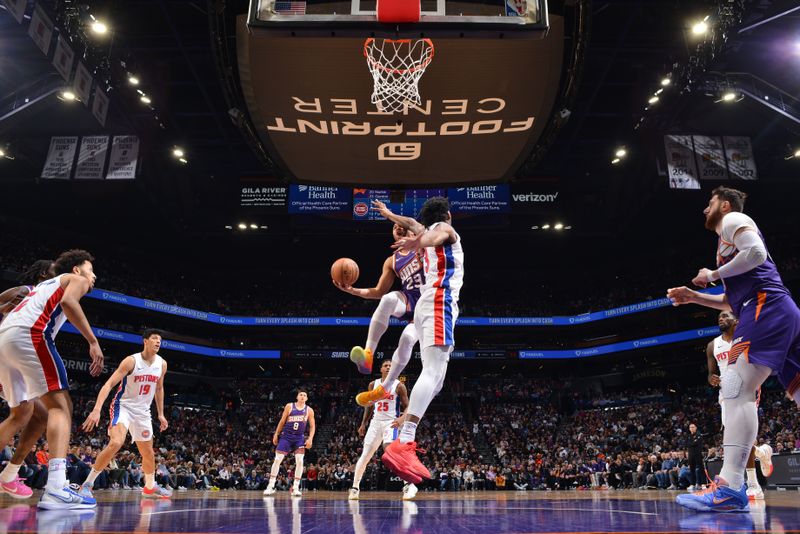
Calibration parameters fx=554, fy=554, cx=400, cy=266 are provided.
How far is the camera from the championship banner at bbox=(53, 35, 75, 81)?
47.3 ft

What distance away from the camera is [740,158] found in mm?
19688

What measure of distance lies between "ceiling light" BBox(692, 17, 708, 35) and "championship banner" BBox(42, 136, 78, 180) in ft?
67.5

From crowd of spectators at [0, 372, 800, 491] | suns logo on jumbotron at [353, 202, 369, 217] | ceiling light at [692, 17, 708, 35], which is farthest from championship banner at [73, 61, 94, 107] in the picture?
ceiling light at [692, 17, 708, 35]

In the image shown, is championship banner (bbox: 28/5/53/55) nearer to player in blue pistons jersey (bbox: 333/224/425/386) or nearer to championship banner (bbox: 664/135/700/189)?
player in blue pistons jersey (bbox: 333/224/425/386)

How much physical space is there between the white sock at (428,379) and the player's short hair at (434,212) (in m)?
1.12

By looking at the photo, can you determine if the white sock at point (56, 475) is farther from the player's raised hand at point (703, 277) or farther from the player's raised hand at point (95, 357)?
the player's raised hand at point (703, 277)

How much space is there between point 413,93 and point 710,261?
29276 millimetres

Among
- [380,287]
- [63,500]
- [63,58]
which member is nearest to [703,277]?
[380,287]

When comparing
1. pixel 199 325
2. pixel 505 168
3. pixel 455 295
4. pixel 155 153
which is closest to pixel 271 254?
pixel 199 325

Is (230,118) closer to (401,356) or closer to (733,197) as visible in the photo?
(401,356)

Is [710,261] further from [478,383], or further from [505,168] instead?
[505,168]

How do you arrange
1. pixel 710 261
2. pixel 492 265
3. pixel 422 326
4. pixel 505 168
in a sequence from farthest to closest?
pixel 492 265
pixel 710 261
pixel 505 168
pixel 422 326

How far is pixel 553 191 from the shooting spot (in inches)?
950

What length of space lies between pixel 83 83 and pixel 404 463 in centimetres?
1639
